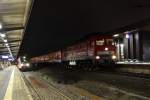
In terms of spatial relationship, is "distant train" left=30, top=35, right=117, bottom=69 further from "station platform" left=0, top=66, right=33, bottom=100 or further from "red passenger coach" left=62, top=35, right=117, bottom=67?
"station platform" left=0, top=66, right=33, bottom=100

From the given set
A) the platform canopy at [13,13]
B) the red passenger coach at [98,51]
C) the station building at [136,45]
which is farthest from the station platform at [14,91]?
the station building at [136,45]

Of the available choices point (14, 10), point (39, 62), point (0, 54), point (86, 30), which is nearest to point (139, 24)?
point (14, 10)

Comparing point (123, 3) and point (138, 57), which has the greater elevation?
point (123, 3)

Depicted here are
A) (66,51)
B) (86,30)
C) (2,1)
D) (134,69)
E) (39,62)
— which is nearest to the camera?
(2,1)

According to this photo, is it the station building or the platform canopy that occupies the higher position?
the platform canopy

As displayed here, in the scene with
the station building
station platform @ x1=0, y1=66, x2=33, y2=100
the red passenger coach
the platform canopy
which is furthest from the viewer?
the station building

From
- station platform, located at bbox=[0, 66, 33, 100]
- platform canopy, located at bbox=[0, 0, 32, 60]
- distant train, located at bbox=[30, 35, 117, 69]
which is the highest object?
platform canopy, located at bbox=[0, 0, 32, 60]

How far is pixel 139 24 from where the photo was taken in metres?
41.1

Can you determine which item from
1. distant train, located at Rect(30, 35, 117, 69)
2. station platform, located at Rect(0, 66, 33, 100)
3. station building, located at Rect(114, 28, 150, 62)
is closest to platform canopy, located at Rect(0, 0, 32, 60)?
station platform, located at Rect(0, 66, 33, 100)

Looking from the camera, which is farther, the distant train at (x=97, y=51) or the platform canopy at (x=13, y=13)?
the distant train at (x=97, y=51)

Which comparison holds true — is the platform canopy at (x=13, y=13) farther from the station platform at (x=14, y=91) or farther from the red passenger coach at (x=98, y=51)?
the red passenger coach at (x=98, y=51)

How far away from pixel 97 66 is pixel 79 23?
2727 centimetres

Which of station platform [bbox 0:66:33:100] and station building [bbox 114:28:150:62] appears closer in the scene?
station platform [bbox 0:66:33:100]

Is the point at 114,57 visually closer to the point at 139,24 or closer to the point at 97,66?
the point at 97,66
